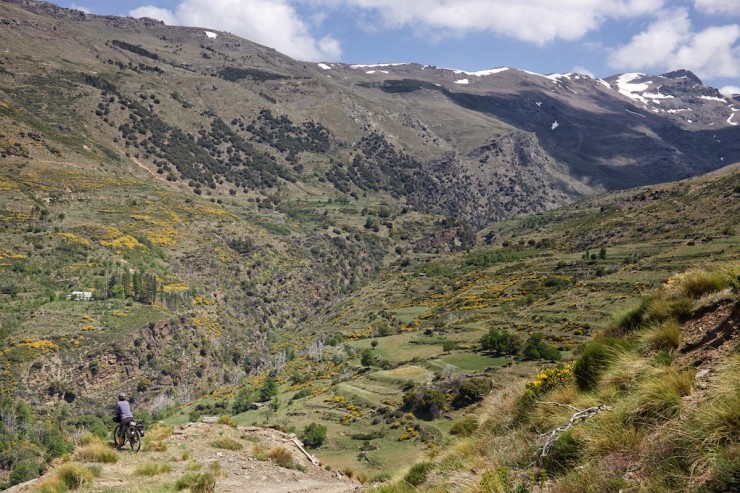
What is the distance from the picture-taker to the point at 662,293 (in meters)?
11.1

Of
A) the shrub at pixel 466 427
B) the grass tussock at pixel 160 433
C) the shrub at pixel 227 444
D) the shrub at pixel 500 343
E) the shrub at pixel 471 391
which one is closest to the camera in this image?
the shrub at pixel 466 427

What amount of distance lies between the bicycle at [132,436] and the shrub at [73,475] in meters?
3.49

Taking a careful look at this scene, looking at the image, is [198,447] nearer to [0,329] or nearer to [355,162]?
[0,329]

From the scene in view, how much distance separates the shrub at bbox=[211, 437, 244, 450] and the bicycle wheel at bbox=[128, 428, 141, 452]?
2951 millimetres

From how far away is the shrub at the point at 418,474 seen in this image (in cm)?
1062

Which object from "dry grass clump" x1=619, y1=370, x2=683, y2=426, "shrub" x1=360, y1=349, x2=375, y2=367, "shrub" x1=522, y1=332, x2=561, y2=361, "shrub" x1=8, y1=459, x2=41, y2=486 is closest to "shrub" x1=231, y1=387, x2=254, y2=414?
"shrub" x1=360, y1=349, x2=375, y2=367

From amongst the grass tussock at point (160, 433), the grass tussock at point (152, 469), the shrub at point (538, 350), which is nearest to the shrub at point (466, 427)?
the grass tussock at point (152, 469)

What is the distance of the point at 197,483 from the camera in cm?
1267

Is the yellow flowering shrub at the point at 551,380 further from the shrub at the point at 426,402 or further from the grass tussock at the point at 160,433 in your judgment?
the shrub at the point at 426,402

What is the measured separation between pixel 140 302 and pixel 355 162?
5256 inches

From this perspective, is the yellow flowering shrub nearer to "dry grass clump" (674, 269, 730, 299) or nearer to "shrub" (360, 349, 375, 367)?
"dry grass clump" (674, 269, 730, 299)

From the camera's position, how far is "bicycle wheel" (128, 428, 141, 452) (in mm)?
16442

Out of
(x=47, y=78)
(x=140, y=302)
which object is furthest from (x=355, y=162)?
(x=140, y=302)

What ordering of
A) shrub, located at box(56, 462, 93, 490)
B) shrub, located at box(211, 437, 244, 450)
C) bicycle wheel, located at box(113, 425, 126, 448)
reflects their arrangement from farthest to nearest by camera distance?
shrub, located at box(211, 437, 244, 450) < bicycle wheel, located at box(113, 425, 126, 448) < shrub, located at box(56, 462, 93, 490)
